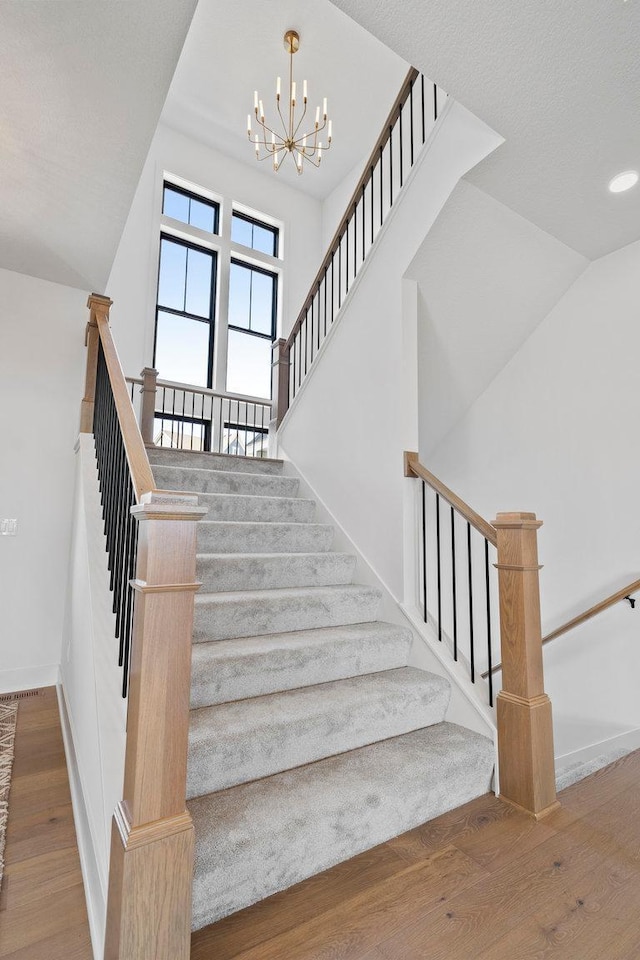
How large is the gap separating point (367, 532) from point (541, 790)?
4.86 feet

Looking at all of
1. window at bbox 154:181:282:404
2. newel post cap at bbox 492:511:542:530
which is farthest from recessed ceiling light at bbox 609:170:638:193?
window at bbox 154:181:282:404

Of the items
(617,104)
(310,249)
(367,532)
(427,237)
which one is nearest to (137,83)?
(427,237)

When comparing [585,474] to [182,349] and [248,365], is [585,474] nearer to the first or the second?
[248,365]

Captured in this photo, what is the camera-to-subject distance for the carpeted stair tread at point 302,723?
1600 mm

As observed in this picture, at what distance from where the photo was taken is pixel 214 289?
6488mm

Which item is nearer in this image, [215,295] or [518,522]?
[518,522]

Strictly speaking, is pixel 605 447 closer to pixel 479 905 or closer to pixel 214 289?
pixel 479 905

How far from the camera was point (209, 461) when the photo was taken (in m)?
3.62

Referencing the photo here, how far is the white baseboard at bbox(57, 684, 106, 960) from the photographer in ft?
4.14

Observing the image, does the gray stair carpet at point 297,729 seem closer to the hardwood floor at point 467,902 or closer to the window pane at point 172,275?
the hardwood floor at point 467,902

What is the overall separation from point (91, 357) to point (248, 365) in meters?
3.64

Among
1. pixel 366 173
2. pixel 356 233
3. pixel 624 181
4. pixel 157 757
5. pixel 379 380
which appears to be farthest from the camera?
pixel 356 233

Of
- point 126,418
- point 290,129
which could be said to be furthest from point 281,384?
point 290,129

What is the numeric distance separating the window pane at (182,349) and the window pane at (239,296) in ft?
1.55
